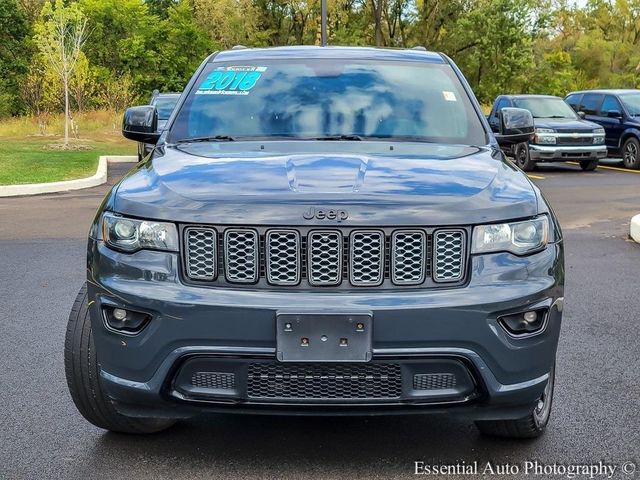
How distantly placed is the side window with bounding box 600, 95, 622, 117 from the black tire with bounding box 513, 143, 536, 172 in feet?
8.04

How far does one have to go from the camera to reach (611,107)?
68.1ft

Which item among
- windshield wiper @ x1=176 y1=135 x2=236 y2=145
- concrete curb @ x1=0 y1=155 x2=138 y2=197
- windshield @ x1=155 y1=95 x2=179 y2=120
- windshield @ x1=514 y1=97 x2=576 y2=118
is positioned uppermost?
windshield wiper @ x1=176 y1=135 x2=236 y2=145

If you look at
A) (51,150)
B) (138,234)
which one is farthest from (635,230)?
(51,150)

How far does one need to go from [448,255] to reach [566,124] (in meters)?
17.3

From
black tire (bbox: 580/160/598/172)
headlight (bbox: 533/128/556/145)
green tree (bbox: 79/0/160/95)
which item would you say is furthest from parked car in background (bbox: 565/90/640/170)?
green tree (bbox: 79/0/160/95)

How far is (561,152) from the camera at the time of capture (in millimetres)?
19188

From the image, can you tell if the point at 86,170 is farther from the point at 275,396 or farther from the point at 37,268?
the point at 275,396

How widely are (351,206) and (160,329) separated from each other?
0.81 m

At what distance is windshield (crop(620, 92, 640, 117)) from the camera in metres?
20.2

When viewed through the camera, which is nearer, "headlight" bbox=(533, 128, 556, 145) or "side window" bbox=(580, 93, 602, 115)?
"headlight" bbox=(533, 128, 556, 145)

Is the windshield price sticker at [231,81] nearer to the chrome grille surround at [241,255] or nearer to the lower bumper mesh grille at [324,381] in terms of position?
the chrome grille surround at [241,255]

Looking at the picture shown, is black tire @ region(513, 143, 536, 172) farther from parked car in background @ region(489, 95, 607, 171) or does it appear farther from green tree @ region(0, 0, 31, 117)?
green tree @ region(0, 0, 31, 117)

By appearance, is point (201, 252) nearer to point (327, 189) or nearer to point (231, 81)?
point (327, 189)

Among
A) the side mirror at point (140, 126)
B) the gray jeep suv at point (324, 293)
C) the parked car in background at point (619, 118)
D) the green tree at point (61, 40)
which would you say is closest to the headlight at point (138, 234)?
the gray jeep suv at point (324, 293)
